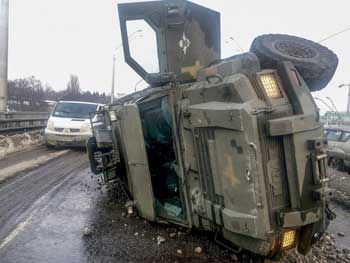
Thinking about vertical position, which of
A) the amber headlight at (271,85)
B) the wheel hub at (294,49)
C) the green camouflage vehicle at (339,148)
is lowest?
the green camouflage vehicle at (339,148)

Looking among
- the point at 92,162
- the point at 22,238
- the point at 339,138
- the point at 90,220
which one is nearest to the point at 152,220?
the point at 90,220

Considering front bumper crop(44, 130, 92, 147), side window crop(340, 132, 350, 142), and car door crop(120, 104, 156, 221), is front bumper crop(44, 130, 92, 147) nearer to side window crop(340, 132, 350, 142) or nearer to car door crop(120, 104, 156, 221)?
car door crop(120, 104, 156, 221)

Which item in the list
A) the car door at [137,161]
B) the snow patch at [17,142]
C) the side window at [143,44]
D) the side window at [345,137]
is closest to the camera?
the car door at [137,161]

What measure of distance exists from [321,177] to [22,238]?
3512mm

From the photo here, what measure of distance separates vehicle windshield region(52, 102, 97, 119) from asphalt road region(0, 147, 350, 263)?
18.2 ft

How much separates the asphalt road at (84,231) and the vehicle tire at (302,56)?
1.95m

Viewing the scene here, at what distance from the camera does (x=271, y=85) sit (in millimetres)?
3387

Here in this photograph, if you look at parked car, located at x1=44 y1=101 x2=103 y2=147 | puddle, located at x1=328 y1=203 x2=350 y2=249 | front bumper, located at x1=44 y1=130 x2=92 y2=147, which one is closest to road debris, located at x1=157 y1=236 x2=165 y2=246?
puddle, located at x1=328 y1=203 x2=350 y2=249

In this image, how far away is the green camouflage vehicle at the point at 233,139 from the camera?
3.17m

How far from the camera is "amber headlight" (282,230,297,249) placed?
3322mm

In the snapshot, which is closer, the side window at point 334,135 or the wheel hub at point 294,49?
the wheel hub at point 294,49

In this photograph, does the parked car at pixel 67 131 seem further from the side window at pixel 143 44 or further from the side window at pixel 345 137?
the side window at pixel 345 137

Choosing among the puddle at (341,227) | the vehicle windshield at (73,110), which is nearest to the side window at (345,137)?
the puddle at (341,227)

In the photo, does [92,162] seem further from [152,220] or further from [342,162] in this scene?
[342,162]
